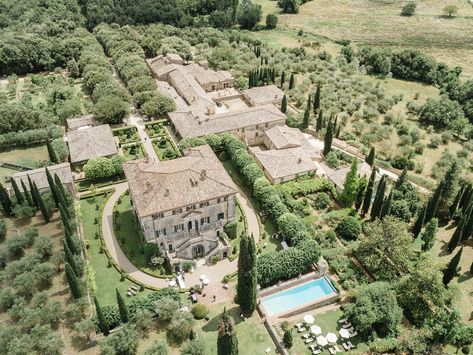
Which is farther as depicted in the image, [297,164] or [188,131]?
[188,131]

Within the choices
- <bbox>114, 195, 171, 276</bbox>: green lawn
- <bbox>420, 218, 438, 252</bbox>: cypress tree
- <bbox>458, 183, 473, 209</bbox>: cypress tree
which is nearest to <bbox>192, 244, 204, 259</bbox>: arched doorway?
<bbox>114, 195, 171, 276</bbox>: green lawn

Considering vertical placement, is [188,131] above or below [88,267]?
above

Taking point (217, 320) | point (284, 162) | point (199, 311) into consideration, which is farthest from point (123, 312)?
point (284, 162)

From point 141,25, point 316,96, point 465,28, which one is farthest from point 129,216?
point 465,28

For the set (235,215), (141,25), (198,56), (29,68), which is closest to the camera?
(235,215)

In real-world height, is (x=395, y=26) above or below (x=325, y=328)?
above

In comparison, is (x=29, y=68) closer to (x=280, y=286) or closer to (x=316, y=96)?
(x=316, y=96)

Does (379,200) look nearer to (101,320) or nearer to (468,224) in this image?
(468,224)

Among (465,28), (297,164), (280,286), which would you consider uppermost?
(465,28)
